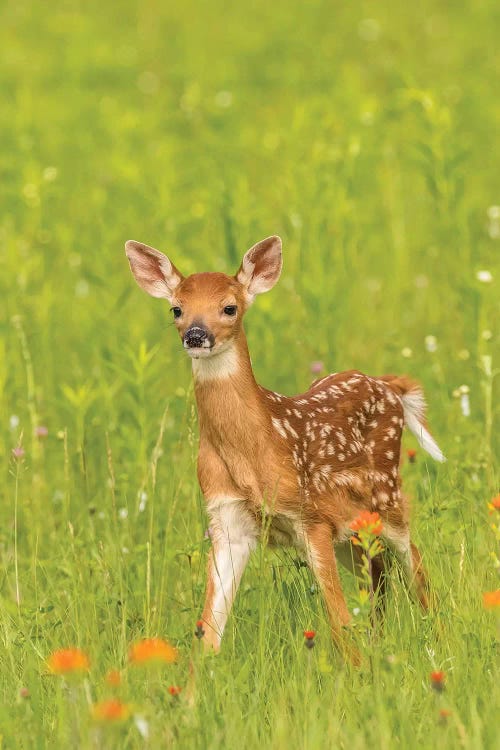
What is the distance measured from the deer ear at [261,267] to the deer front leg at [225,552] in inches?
31.8

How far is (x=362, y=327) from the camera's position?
9.16 m

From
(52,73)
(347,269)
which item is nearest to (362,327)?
(347,269)

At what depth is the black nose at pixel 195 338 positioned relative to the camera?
479cm

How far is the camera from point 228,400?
201 inches

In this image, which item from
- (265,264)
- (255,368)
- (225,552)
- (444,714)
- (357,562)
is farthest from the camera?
(255,368)

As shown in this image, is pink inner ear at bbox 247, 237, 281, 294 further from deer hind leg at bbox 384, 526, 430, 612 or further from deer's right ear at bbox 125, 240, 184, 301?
deer hind leg at bbox 384, 526, 430, 612

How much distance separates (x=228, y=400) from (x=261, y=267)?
1.85 ft

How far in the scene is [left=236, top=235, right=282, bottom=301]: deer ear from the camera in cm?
532

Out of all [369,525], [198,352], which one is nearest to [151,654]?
[369,525]

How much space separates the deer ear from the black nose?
528 millimetres

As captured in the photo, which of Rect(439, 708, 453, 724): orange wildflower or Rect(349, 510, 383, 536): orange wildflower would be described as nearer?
Rect(439, 708, 453, 724): orange wildflower

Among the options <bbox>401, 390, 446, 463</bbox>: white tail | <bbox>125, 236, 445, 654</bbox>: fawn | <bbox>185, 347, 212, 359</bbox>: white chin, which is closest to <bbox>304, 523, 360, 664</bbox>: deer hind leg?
<bbox>125, 236, 445, 654</bbox>: fawn

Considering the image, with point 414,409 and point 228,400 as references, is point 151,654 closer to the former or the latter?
point 228,400

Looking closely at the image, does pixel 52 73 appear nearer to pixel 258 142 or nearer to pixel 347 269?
pixel 258 142
